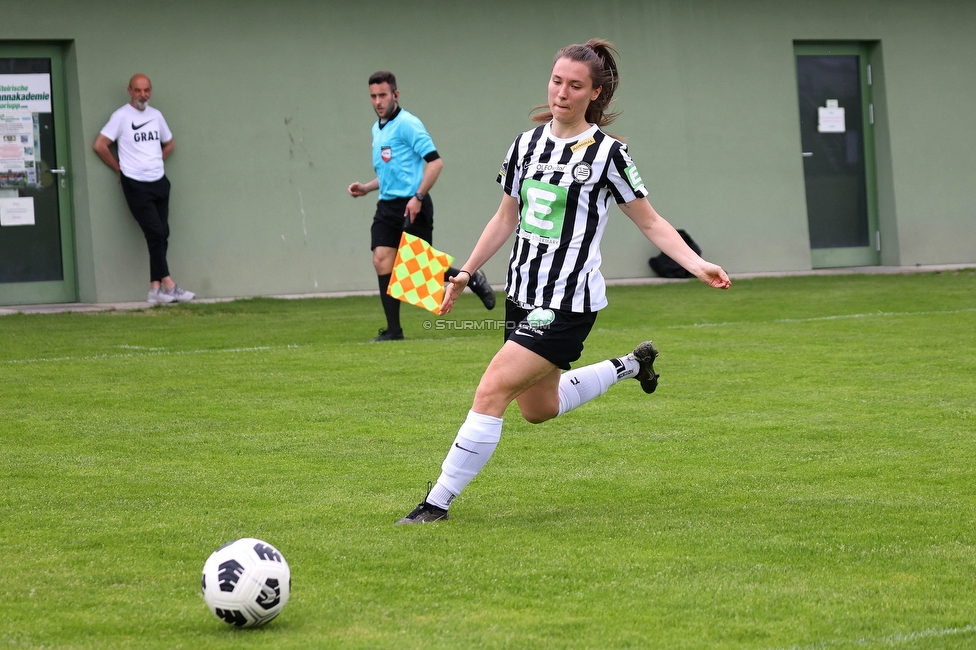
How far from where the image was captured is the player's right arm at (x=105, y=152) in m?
13.9

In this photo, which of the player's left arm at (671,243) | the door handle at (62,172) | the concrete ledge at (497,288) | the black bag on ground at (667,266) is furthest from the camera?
the black bag on ground at (667,266)

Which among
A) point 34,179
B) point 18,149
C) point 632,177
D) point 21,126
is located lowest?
point 632,177

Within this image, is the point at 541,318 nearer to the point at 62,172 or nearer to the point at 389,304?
the point at 389,304

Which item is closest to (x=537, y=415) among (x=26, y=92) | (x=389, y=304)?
(x=389, y=304)

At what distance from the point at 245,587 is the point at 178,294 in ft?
36.1

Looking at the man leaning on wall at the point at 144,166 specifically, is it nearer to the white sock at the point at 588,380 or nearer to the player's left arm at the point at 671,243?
the white sock at the point at 588,380

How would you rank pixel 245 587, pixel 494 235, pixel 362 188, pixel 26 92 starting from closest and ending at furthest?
pixel 245 587, pixel 494 235, pixel 362 188, pixel 26 92

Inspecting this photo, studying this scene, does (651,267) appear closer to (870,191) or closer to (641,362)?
(870,191)

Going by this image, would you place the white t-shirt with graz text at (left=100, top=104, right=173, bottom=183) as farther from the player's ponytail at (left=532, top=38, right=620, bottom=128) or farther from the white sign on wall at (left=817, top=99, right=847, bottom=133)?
the player's ponytail at (left=532, top=38, right=620, bottom=128)

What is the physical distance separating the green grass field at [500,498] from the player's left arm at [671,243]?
89cm

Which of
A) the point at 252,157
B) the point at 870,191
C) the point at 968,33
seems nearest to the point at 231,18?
the point at 252,157

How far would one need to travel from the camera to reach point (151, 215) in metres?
13.9

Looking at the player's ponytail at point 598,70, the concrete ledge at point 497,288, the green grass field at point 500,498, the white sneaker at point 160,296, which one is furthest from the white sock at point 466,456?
the white sneaker at point 160,296

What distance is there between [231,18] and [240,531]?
11.2 meters
